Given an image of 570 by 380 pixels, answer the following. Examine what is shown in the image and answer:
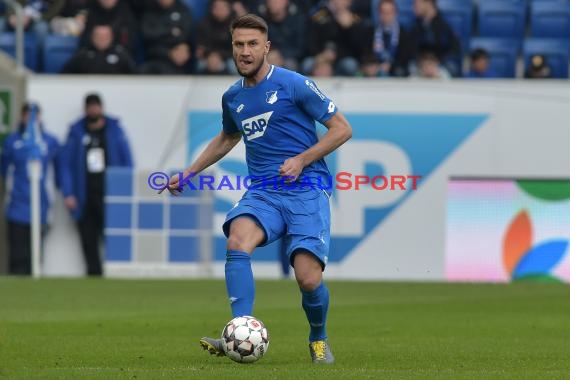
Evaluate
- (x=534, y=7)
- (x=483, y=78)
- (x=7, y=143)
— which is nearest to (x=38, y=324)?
(x=7, y=143)

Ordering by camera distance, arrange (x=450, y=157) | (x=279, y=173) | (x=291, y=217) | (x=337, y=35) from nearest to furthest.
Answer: (x=279, y=173) → (x=291, y=217) → (x=450, y=157) → (x=337, y=35)

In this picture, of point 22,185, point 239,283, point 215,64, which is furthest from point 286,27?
point 239,283

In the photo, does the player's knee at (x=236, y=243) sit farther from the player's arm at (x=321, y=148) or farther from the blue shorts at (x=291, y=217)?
the player's arm at (x=321, y=148)

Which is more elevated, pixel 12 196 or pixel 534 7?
pixel 534 7

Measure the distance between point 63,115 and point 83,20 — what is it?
6.14 ft

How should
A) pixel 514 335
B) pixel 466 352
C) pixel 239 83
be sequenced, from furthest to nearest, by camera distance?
pixel 514 335
pixel 466 352
pixel 239 83

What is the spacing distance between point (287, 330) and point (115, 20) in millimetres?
10484

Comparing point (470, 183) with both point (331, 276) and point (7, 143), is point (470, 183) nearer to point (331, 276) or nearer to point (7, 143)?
point (331, 276)

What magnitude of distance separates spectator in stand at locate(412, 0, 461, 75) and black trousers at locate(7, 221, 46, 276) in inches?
250

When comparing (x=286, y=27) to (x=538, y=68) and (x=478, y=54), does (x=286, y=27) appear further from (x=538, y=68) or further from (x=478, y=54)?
(x=538, y=68)

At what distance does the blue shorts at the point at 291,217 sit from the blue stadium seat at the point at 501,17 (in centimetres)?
1412

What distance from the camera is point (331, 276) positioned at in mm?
21453

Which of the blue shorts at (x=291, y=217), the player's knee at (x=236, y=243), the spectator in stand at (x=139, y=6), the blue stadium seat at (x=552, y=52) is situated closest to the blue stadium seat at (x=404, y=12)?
the blue stadium seat at (x=552, y=52)

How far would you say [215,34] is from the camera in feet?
72.6
